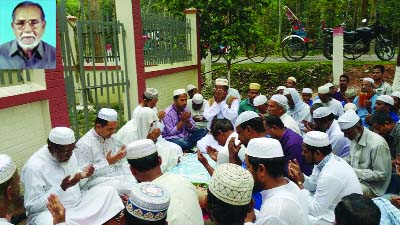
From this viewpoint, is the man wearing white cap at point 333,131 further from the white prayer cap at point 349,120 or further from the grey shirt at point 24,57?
the grey shirt at point 24,57

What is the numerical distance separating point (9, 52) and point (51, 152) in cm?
149

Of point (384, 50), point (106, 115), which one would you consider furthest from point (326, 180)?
point (384, 50)

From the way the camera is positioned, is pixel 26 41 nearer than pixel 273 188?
No

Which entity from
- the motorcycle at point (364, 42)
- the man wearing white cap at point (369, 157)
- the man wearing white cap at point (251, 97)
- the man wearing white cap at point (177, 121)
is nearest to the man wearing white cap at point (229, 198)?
the man wearing white cap at point (369, 157)

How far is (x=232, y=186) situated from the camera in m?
1.94

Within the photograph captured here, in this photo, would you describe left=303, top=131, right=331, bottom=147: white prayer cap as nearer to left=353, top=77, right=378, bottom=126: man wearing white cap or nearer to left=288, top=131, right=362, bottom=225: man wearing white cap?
left=288, top=131, right=362, bottom=225: man wearing white cap

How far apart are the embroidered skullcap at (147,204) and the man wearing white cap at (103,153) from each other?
2545mm

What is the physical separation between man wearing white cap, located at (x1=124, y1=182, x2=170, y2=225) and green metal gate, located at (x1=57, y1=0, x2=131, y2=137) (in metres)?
3.72

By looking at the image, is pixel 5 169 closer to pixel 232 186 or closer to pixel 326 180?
pixel 232 186

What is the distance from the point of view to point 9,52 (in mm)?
4305

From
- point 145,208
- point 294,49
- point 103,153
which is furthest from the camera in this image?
Result: point 294,49

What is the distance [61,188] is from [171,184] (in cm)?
155

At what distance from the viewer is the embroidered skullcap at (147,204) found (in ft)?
5.96

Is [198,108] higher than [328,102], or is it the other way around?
[328,102]
